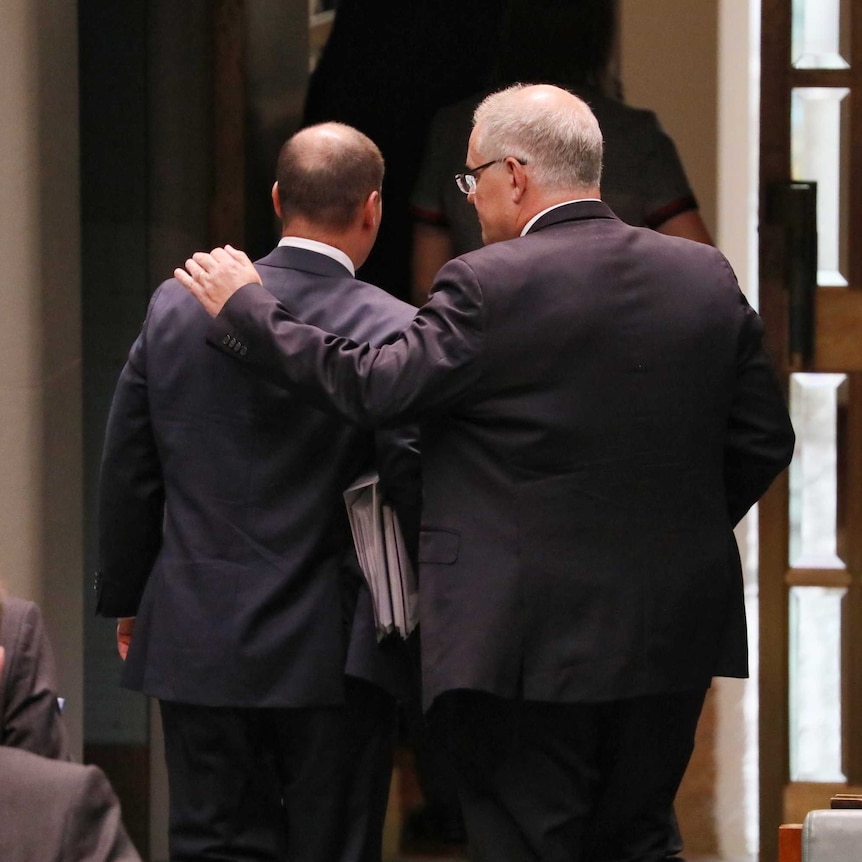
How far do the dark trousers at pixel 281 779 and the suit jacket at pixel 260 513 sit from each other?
0.27 ft

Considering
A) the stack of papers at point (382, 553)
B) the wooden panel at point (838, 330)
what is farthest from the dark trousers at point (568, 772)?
the wooden panel at point (838, 330)

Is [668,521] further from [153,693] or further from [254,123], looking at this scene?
[254,123]

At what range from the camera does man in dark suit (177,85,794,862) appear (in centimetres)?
250

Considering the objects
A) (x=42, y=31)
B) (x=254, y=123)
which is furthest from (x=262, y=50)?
(x=42, y=31)

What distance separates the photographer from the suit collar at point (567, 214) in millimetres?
2594

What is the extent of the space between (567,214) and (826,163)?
157 centimetres

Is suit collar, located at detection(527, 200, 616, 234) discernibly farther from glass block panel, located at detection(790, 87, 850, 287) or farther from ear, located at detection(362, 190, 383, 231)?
glass block panel, located at detection(790, 87, 850, 287)

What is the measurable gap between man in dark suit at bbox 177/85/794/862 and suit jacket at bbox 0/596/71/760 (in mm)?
535

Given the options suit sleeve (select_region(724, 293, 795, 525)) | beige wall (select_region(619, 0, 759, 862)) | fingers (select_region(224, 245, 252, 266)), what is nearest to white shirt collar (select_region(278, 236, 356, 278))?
fingers (select_region(224, 245, 252, 266))

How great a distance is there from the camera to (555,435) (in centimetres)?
251

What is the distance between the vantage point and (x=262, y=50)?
412 cm

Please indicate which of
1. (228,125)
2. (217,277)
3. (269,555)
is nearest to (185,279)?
(217,277)

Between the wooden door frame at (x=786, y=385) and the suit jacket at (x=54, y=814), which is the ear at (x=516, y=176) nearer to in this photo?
the suit jacket at (x=54, y=814)

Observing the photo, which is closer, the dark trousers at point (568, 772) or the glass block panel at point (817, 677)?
the dark trousers at point (568, 772)
